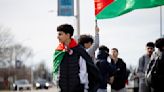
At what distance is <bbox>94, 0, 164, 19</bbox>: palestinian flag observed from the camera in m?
15.9

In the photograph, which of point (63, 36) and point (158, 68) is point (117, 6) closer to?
point (158, 68)

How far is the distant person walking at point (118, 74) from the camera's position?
1720 cm

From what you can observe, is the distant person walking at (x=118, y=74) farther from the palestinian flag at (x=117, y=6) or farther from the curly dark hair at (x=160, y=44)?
the curly dark hair at (x=160, y=44)

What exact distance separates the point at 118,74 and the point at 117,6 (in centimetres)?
179

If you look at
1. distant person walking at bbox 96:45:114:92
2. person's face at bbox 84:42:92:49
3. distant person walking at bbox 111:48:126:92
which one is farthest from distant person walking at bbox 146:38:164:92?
distant person walking at bbox 111:48:126:92

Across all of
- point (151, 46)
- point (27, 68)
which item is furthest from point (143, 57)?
point (27, 68)

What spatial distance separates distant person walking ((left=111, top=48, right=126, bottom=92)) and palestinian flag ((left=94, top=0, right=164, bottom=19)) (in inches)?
36.6

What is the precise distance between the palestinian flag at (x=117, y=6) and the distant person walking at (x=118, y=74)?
0.93m

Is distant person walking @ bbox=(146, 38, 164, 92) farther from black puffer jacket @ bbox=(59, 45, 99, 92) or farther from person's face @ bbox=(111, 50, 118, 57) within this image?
person's face @ bbox=(111, 50, 118, 57)

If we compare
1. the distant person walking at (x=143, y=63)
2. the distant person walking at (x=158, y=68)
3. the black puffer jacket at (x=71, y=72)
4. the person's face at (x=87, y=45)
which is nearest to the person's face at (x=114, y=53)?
the distant person walking at (x=143, y=63)

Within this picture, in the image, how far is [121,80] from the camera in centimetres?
1728

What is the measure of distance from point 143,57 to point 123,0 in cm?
144

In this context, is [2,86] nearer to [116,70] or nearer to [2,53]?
[2,53]

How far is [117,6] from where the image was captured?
16.7 meters
